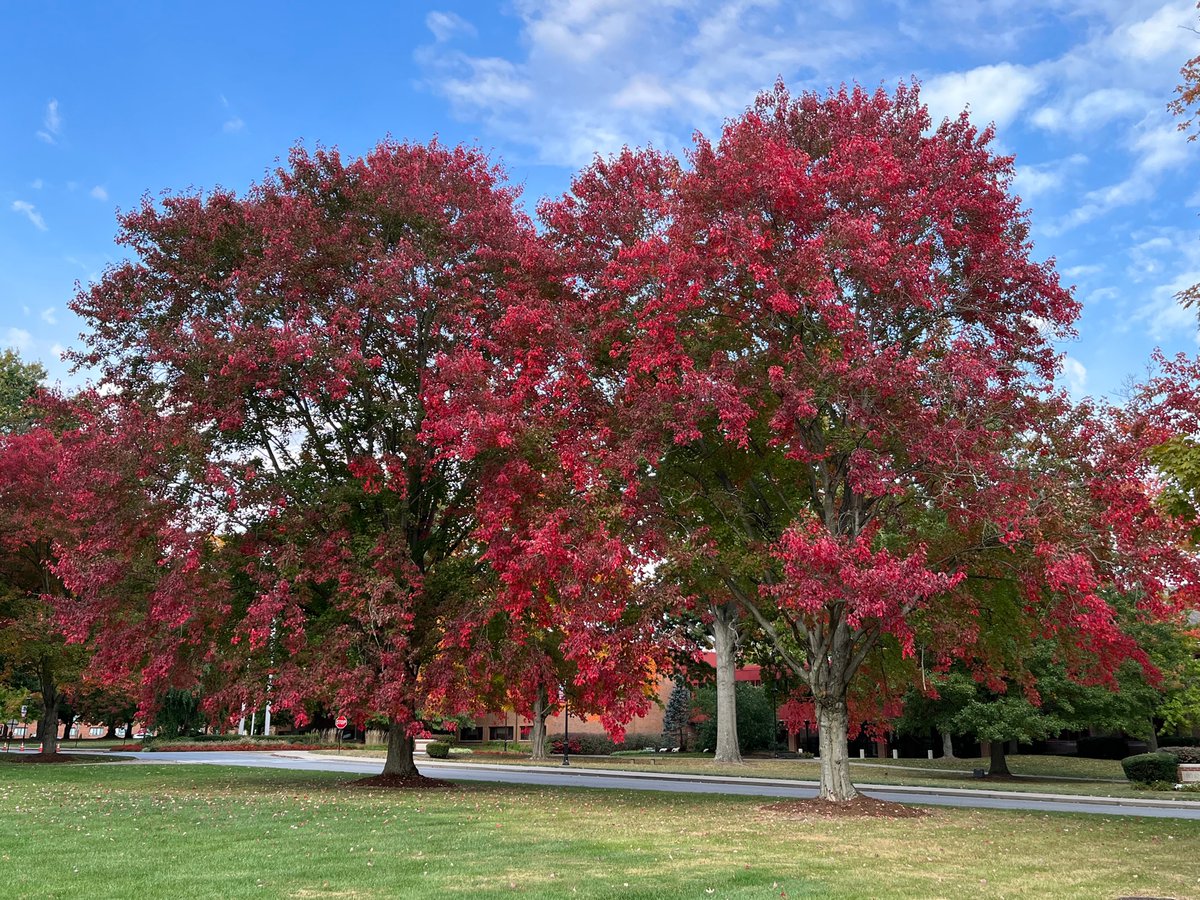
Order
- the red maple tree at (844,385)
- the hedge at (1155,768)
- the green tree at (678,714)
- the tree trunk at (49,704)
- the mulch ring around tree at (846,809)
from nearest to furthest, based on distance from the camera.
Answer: the red maple tree at (844,385), the mulch ring around tree at (846,809), the hedge at (1155,768), the tree trunk at (49,704), the green tree at (678,714)

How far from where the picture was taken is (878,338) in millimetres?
18266

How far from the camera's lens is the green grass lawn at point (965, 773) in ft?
88.8

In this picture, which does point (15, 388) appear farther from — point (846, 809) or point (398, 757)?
point (846, 809)

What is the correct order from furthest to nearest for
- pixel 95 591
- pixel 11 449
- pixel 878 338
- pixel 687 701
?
pixel 687 701 → pixel 11 449 → pixel 95 591 → pixel 878 338

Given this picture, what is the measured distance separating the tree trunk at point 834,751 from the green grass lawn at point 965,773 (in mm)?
10271

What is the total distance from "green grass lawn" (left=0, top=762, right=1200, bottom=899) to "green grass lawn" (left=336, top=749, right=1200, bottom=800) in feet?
34.0

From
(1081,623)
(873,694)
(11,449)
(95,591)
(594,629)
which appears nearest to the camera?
(1081,623)

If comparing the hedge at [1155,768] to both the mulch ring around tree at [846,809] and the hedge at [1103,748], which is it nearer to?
the mulch ring around tree at [846,809]

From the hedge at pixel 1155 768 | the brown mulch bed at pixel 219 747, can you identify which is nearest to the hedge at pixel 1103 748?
the hedge at pixel 1155 768

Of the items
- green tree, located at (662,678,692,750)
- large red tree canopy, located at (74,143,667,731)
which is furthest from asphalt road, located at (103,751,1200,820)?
green tree, located at (662,678,692,750)

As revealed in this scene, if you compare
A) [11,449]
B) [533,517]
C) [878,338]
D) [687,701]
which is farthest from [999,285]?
[687,701]

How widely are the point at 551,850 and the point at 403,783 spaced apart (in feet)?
43.0

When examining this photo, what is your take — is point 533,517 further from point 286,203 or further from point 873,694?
point 873,694

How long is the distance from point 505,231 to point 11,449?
66.8ft
